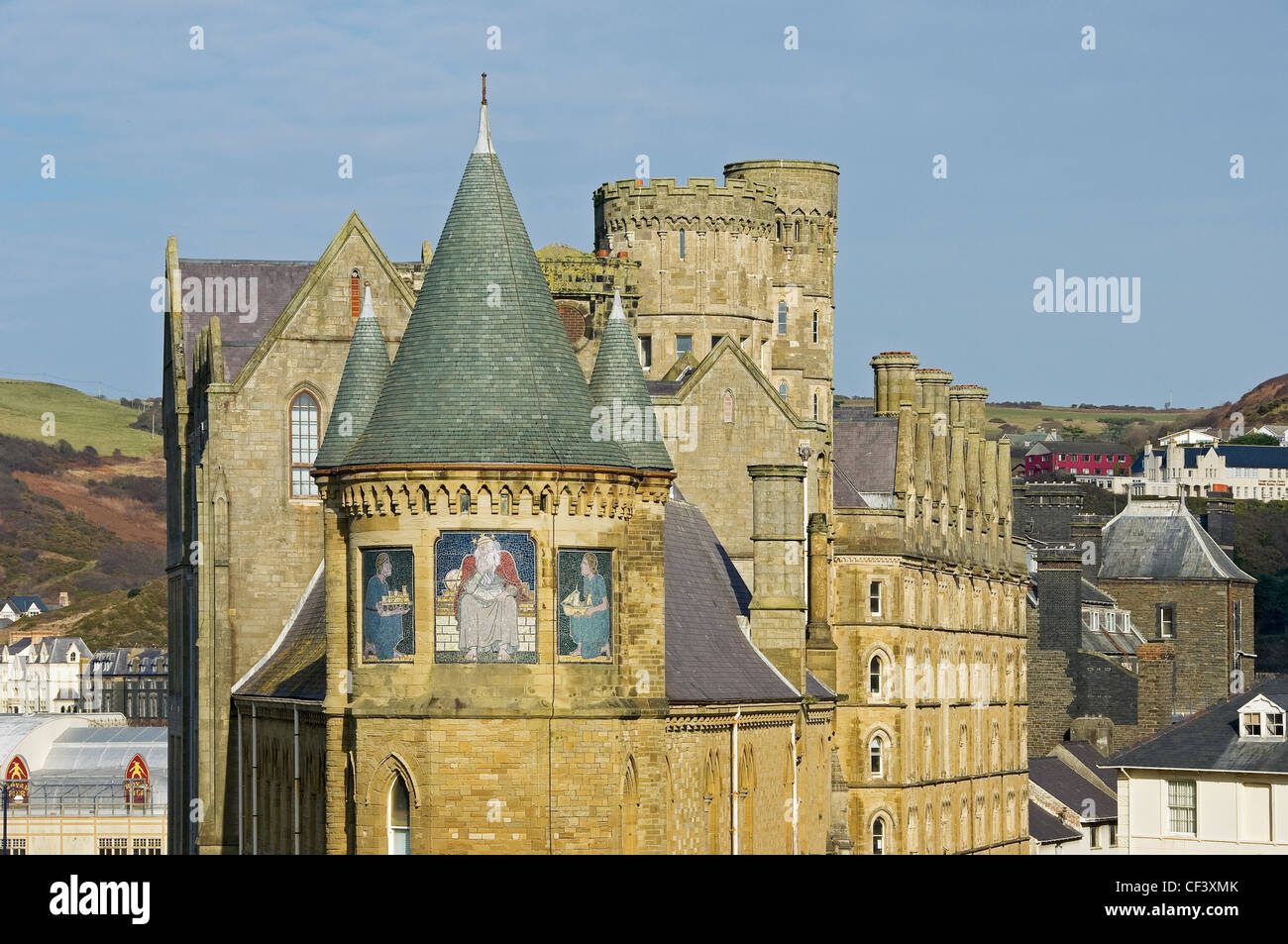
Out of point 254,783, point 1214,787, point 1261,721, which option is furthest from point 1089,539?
point 254,783

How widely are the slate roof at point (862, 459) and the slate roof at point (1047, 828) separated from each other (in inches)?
806

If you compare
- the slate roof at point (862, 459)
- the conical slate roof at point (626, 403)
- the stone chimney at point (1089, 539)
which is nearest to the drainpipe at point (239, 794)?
the conical slate roof at point (626, 403)

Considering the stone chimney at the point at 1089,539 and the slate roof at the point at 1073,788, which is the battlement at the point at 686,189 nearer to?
the slate roof at the point at 1073,788

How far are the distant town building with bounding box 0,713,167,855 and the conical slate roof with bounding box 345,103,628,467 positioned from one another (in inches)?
2703

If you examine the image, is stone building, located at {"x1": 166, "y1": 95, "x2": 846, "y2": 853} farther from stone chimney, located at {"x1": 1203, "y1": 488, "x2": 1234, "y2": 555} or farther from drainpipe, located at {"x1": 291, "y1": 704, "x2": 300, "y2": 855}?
stone chimney, located at {"x1": 1203, "y1": 488, "x2": 1234, "y2": 555}

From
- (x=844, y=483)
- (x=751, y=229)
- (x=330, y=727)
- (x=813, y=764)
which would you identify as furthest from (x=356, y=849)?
(x=751, y=229)

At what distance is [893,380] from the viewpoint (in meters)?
98.3

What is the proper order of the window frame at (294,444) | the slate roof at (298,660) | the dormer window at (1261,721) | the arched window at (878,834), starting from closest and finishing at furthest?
the slate roof at (298,660) < the window frame at (294,444) < the dormer window at (1261,721) < the arched window at (878,834)

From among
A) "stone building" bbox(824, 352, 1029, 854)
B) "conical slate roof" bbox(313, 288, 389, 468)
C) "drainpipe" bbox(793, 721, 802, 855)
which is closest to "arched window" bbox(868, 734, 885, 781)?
"stone building" bbox(824, 352, 1029, 854)

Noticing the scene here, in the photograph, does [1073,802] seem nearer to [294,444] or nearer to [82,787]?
[294,444]

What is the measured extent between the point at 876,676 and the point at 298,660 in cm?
3263

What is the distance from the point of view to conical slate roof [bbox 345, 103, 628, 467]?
44344mm

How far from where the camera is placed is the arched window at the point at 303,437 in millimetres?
59250
